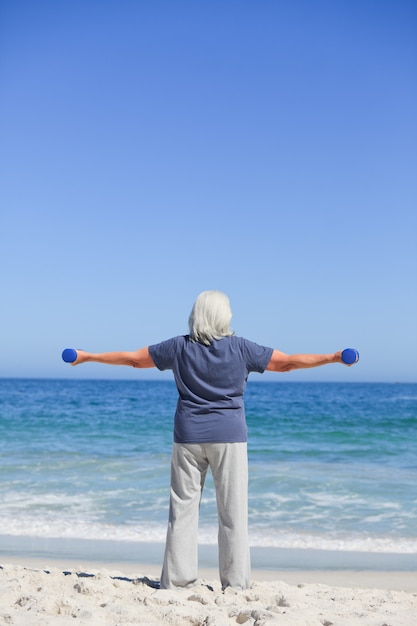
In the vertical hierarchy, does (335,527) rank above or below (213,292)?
below

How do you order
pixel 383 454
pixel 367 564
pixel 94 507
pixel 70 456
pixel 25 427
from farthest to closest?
1. pixel 25 427
2. pixel 383 454
3. pixel 70 456
4. pixel 94 507
5. pixel 367 564

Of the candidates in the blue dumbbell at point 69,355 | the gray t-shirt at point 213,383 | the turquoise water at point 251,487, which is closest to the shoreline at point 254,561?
the turquoise water at point 251,487

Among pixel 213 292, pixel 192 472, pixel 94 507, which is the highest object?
pixel 213 292

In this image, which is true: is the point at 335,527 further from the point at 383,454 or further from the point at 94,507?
the point at 383,454

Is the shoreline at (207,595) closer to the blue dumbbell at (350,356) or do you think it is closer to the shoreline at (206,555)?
the shoreline at (206,555)

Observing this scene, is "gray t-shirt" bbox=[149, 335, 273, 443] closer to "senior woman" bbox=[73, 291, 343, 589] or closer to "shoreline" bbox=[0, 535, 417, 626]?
"senior woman" bbox=[73, 291, 343, 589]

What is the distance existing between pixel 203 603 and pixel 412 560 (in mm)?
2708

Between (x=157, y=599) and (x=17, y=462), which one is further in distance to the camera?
(x=17, y=462)

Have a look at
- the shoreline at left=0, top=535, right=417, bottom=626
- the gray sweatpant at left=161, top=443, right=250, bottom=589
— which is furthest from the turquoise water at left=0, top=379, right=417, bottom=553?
the gray sweatpant at left=161, top=443, right=250, bottom=589

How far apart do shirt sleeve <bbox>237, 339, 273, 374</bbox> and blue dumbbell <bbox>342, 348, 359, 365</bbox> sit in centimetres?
39

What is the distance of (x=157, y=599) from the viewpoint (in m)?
3.61

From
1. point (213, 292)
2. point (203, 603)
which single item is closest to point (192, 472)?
point (203, 603)

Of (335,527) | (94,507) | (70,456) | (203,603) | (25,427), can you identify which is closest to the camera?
(203,603)

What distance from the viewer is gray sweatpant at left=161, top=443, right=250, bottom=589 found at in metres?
3.67
